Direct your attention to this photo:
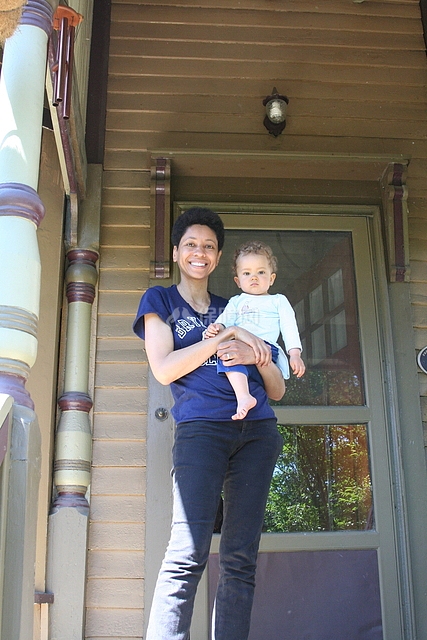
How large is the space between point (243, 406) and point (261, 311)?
43cm

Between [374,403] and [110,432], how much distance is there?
122cm

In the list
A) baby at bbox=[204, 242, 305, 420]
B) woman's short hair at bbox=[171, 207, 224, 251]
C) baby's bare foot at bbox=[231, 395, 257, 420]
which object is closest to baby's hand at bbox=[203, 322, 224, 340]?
baby at bbox=[204, 242, 305, 420]

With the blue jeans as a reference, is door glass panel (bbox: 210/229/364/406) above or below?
above

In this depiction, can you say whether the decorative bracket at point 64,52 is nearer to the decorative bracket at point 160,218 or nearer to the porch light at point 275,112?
the decorative bracket at point 160,218

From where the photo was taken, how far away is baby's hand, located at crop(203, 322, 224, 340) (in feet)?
7.43

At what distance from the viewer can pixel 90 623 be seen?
10.0 feet

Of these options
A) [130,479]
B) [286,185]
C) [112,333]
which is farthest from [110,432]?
[286,185]

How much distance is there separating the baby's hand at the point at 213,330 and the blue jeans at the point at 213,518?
11.1 inches

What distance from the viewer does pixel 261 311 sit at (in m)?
2.42

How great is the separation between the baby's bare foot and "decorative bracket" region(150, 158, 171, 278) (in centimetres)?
147

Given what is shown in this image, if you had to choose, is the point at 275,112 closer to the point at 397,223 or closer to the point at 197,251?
the point at 397,223

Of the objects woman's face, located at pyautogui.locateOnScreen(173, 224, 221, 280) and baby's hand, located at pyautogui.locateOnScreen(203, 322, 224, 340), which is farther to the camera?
woman's face, located at pyautogui.locateOnScreen(173, 224, 221, 280)

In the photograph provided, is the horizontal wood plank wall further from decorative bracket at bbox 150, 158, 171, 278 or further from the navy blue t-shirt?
the navy blue t-shirt

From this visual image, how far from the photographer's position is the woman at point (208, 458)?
195 cm
